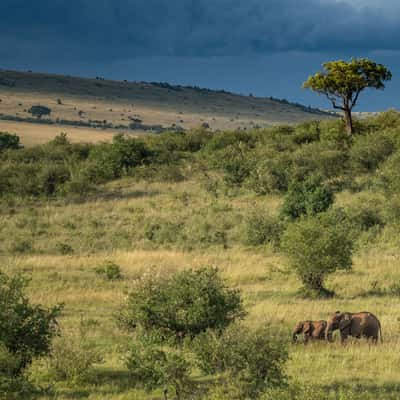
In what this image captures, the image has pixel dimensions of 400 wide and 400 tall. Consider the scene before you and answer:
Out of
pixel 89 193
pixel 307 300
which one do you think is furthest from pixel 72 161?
pixel 307 300

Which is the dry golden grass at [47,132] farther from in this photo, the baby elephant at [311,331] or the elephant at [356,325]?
the elephant at [356,325]

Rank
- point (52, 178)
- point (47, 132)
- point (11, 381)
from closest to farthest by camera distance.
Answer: point (11, 381), point (52, 178), point (47, 132)

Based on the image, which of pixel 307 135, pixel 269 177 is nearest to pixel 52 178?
pixel 269 177

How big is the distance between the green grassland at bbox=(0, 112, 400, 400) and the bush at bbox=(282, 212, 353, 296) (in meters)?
0.71

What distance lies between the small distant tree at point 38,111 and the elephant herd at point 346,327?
92.5 meters

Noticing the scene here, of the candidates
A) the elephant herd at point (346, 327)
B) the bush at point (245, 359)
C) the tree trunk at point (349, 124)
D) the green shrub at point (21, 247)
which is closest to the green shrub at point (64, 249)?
the green shrub at point (21, 247)

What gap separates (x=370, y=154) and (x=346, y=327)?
27.1 meters

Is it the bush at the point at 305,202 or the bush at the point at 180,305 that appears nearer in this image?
the bush at the point at 180,305

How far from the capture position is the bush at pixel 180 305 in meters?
11.5

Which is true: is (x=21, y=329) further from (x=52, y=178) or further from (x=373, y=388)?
(x=52, y=178)

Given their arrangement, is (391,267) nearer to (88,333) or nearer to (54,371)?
(88,333)

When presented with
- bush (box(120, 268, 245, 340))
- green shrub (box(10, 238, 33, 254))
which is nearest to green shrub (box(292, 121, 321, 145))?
green shrub (box(10, 238, 33, 254))

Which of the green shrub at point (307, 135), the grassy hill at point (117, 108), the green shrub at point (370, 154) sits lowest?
the green shrub at point (370, 154)

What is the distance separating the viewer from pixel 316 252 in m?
17.5
